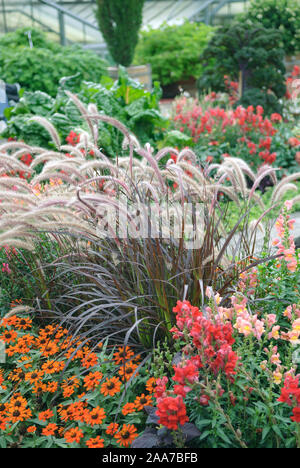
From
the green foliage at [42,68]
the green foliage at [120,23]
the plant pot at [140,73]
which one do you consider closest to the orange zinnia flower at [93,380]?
the green foliage at [42,68]

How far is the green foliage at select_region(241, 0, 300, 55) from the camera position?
1392cm

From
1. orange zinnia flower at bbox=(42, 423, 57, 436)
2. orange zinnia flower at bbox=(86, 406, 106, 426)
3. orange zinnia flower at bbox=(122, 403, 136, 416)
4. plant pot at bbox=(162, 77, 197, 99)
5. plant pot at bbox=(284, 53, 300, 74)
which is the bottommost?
plant pot at bbox=(162, 77, 197, 99)

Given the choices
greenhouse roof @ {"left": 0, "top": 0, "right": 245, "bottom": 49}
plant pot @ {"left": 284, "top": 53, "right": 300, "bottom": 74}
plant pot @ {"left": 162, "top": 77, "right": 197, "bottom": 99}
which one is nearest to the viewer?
greenhouse roof @ {"left": 0, "top": 0, "right": 245, "bottom": 49}

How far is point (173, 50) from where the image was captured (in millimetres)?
18594

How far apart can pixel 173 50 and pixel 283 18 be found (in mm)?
5498

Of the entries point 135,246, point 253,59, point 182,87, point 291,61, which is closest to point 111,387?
point 135,246

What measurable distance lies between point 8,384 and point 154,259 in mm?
901

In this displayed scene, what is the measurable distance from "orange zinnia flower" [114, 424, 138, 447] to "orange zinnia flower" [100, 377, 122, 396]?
7.2 inches

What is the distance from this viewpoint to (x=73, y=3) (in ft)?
62.8

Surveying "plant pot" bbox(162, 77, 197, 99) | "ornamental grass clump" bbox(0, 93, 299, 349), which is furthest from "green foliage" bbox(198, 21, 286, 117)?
"plant pot" bbox(162, 77, 197, 99)

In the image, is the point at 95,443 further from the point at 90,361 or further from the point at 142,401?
the point at 90,361

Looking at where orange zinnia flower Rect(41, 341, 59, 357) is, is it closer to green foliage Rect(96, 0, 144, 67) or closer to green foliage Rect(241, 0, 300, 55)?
green foliage Rect(96, 0, 144, 67)

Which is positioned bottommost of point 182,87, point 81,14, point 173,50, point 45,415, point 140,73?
point 182,87

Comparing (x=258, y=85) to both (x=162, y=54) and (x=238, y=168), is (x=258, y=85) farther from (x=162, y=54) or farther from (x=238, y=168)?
(x=162, y=54)
